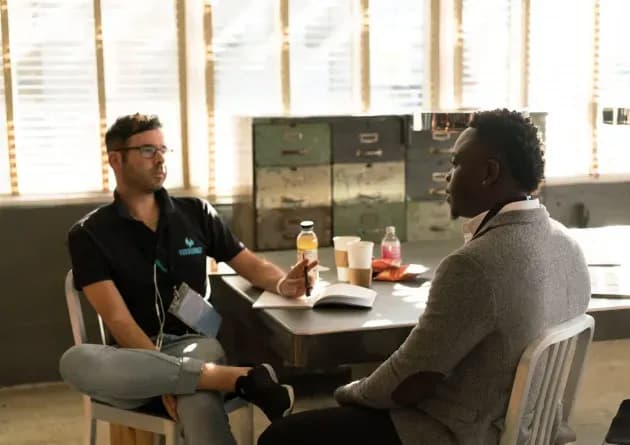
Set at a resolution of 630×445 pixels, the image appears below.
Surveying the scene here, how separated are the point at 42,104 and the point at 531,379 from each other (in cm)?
331

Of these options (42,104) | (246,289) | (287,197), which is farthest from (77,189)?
(246,289)

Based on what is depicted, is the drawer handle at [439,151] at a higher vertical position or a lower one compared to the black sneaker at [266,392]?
higher

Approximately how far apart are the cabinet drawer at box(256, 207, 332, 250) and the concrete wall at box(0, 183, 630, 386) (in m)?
0.87

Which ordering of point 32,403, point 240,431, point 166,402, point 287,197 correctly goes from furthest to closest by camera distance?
point 287,197 → point 32,403 → point 240,431 → point 166,402

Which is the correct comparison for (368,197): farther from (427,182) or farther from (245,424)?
(245,424)

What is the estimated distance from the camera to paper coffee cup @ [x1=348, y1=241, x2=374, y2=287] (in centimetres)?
283

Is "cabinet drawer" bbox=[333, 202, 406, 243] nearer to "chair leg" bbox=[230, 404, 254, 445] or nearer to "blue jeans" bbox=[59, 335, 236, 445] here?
"chair leg" bbox=[230, 404, 254, 445]

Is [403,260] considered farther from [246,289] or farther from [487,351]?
[487,351]

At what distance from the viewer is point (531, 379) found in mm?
1909

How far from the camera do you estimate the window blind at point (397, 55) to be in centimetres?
506

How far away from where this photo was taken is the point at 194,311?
2807mm

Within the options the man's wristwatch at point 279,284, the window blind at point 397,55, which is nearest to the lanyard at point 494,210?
the man's wristwatch at point 279,284

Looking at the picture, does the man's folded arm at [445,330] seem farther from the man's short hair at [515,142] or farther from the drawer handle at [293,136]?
the drawer handle at [293,136]

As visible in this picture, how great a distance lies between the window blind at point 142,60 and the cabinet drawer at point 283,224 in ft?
2.21
